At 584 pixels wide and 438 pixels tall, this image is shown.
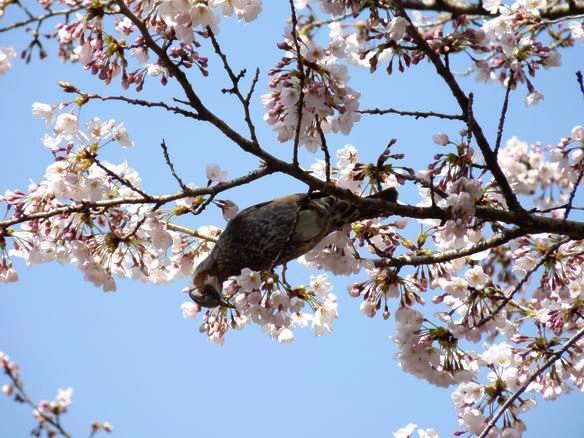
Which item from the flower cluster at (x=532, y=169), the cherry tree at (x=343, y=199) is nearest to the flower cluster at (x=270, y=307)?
the cherry tree at (x=343, y=199)

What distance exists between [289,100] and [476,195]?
1.09 metres

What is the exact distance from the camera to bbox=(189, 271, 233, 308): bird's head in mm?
4164

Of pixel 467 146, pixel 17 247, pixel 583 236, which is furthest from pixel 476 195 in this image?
pixel 17 247

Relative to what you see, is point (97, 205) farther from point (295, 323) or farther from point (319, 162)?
point (295, 323)

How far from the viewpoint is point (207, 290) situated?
4242 millimetres

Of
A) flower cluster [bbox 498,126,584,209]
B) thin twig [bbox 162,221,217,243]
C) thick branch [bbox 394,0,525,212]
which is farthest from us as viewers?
flower cluster [bbox 498,126,584,209]

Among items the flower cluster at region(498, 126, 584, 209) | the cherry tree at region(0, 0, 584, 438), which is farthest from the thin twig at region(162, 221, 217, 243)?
the flower cluster at region(498, 126, 584, 209)

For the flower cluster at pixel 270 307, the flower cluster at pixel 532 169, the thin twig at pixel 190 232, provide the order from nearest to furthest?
the flower cluster at pixel 270 307 < the thin twig at pixel 190 232 < the flower cluster at pixel 532 169

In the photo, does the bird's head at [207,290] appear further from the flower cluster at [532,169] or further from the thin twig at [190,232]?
the flower cluster at [532,169]

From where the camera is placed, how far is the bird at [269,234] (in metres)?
4.02

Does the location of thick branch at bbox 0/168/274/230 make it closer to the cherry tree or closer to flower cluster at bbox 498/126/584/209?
the cherry tree

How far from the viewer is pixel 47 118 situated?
13.4 feet

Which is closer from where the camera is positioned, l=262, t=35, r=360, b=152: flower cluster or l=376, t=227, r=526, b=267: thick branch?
l=262, t=35, r=360, b=152: flower cluster

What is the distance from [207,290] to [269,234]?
0.53 meters
